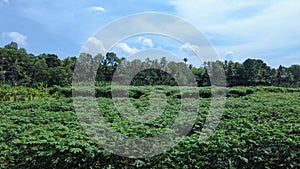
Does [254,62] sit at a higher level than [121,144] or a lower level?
higher

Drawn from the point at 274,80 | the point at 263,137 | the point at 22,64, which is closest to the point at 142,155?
the point at 263,137

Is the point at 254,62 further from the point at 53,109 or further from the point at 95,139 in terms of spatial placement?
the point at 95,139

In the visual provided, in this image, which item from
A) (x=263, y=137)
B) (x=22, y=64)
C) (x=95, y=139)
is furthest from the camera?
(x=22, y=64)

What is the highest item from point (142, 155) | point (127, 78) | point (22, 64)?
point (22, 64)

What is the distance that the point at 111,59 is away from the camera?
15078 millimetres

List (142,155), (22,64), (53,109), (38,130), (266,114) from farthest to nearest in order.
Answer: (22,64) < (53,109) < (266,114) < (38,130) < (142,155)

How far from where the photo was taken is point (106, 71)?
53.0 ft

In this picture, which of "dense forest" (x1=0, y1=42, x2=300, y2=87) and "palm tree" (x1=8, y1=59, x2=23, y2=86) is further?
"palm tree" (x1=8, y1=59, x2=23, y2=86)

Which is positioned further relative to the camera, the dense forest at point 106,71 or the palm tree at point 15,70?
the palm tree at point 15,70

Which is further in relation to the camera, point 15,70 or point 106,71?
point 15,70

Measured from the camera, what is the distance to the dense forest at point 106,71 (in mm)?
15320

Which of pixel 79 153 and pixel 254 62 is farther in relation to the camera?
pixel 254 62

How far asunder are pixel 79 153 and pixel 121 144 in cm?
42

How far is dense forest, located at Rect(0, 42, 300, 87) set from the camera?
1532cm
